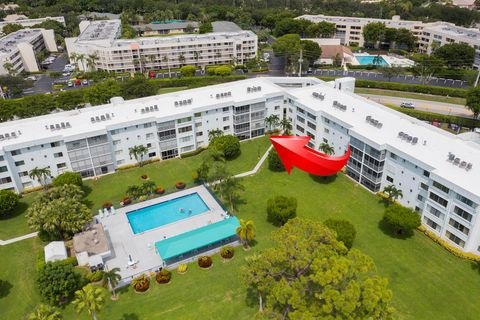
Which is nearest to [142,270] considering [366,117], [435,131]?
[366,117]

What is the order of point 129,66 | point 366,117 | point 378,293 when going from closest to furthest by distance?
1. point 378,293
2. point 366,117
3. point 129,66

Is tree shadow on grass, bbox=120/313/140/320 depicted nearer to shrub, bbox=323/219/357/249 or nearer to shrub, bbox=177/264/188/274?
shrub, bbox=177/264/188/274

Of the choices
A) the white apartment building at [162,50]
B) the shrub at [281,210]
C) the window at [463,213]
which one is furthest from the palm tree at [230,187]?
the white apartment building at [162,50]

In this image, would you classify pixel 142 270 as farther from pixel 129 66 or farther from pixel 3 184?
pixel 129 66

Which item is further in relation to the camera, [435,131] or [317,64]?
[317,64]

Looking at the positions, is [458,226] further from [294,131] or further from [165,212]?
[165,212]

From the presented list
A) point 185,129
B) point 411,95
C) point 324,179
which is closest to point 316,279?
point 324,179

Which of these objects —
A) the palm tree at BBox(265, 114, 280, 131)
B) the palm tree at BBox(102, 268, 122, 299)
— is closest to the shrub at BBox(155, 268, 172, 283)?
the palm tree at BBox(102, 268, 122, 299)
